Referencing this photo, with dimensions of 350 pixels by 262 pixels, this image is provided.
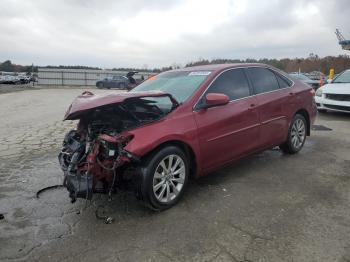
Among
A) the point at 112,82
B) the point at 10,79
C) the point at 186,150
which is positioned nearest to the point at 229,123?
the point at 186,150

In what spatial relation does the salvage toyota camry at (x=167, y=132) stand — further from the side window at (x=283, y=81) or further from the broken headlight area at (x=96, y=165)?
the side window at (x=283, y=81)

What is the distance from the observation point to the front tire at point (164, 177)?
378cm

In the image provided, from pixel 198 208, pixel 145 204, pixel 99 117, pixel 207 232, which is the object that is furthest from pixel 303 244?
pixel 99 117

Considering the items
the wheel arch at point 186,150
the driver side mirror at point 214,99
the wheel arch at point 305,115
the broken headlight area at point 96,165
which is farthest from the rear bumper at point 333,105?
the broken headlight area at point 96,165

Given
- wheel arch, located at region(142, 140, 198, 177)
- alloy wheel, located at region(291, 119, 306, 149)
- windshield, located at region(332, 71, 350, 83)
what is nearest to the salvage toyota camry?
wheel arch, located at region(142, 140, 198, 177)

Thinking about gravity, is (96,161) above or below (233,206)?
above

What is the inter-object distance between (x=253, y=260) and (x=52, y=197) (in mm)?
2655

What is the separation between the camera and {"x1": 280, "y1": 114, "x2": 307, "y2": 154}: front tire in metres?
6.14

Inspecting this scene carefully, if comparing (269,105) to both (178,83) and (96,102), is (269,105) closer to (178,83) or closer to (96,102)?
(178,83)

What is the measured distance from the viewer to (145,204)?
12.9 ft

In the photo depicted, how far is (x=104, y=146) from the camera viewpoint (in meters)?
3.81

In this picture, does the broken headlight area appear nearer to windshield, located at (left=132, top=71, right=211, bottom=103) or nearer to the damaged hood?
the damaged hood

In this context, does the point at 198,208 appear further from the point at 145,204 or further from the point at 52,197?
the point at 52,197

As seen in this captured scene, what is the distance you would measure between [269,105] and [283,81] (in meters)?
0.85
